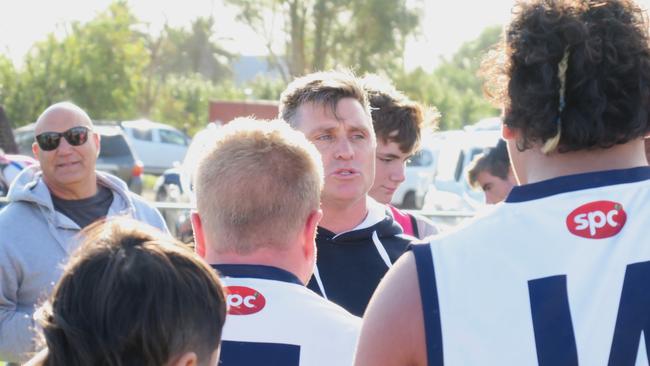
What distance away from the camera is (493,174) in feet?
22.0

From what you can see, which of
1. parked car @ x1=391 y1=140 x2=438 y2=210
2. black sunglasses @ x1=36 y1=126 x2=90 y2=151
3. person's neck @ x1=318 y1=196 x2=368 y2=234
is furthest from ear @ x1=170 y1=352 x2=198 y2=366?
parked car @ x1=391 y1=140 x2=438 y2=210

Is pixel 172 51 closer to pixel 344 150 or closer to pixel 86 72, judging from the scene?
pixel 86 72

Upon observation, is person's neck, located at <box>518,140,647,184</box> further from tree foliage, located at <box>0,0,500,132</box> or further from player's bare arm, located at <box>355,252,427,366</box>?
tree foliage, located at <box>0,0,500,132</box>

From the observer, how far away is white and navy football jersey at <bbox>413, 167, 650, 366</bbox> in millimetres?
1979

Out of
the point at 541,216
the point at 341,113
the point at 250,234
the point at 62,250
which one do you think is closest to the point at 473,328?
the point at 541,216

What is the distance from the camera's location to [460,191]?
15.3 m

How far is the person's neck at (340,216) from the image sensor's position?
11.7ft

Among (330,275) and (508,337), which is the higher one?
(508,337)

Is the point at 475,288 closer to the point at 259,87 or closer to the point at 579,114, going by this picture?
the point at 579,114

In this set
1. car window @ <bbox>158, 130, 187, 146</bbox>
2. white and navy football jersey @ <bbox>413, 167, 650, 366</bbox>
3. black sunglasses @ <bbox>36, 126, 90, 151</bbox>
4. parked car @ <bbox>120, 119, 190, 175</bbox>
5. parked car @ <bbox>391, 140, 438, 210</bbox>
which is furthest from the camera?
car window @ <bbox>158, 130, 187, 146</bbox>

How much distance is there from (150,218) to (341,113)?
1984 mm

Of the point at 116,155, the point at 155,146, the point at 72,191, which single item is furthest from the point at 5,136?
the point at 155,146

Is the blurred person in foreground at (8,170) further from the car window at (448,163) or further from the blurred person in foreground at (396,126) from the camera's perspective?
the car window at (448,163)

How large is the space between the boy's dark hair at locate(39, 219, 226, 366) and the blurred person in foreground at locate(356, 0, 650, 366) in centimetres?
43
